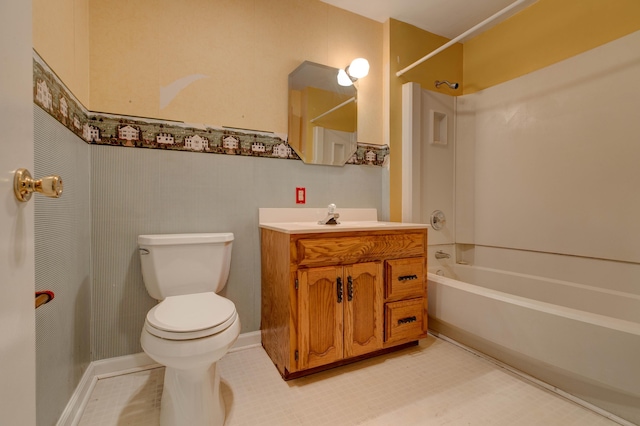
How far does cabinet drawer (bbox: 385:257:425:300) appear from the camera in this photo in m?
1.70

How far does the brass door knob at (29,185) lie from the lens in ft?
1.57

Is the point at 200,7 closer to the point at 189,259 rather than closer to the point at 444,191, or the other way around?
the point at 189,259

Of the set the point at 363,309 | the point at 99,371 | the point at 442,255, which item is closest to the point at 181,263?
the point at 99,371

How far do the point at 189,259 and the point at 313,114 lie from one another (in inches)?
48.7

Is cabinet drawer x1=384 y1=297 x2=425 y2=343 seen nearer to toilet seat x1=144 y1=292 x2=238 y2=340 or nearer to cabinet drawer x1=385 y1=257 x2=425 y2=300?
cabinet drawer x1=385 y1=257 x2=425 y2=300

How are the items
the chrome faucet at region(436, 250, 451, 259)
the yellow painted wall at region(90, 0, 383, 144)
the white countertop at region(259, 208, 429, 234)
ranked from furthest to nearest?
the chrome faucet at region(436, 250, 451, 259), the white countertop at region(259, 208, 429, 234), the yellow painted wall at region(90, 0, 383, 144)

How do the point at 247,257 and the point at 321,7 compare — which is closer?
the point at 247,257

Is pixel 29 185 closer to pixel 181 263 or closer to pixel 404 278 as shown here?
pixel 181 263

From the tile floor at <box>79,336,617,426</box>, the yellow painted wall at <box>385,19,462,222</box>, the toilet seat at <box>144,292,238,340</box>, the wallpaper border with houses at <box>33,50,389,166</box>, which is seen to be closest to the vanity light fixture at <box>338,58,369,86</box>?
the yellow painted wall at <box>385,19,462,222</box>

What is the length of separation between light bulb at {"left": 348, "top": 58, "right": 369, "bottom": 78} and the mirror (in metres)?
0.11

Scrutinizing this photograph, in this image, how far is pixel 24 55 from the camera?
515 millimetres

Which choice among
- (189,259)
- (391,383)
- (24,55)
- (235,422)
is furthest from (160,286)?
(391,383)

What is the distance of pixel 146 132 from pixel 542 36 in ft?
9.09

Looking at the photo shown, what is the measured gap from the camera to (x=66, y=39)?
1.20 m
